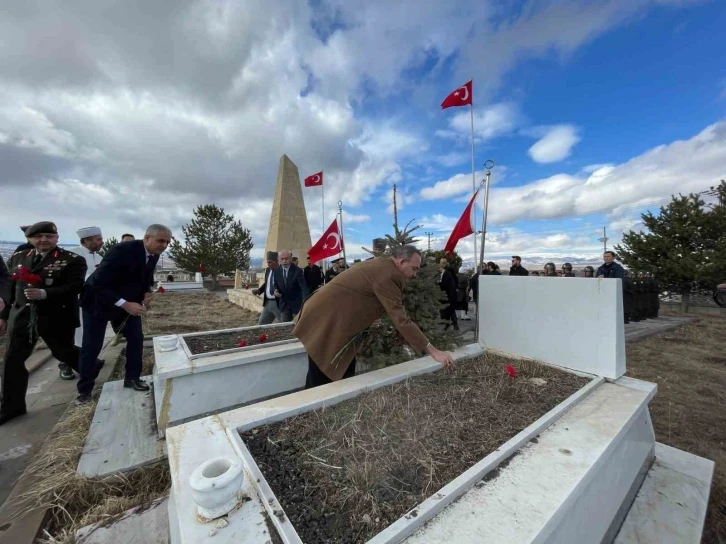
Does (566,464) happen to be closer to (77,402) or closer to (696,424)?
(696,424)

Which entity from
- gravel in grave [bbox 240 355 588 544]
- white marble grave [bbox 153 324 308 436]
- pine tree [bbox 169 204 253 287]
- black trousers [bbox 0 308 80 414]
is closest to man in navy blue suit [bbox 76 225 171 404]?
black trousers [bbox 0 308 80 414]

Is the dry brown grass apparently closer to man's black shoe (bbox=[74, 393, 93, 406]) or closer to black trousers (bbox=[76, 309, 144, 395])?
black trousers (bbox=[76, 309, 144, 395])

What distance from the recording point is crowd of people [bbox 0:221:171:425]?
2928 mm

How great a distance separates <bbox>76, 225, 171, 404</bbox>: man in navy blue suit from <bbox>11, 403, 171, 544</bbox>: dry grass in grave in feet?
2.78

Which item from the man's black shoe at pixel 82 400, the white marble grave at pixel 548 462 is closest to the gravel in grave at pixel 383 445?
the white marble grave at pixel 548 462

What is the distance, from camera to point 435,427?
181 centimetres

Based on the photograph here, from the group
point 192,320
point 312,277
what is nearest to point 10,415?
point 192,320

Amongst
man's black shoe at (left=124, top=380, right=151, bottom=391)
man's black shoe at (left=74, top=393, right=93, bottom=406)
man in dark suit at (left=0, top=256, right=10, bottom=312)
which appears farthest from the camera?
man's black shoe at (left=124, top=380, right=151, bottom=391)

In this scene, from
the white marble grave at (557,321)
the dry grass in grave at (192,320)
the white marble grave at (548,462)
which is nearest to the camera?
the white marble grave at (548,462)

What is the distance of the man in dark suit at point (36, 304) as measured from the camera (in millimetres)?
2930

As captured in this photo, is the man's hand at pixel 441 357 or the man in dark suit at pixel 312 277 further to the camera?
the man in dark suit at pixel 312 277

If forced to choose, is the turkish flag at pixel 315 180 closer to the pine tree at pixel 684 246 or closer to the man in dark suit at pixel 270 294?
the man in dark suit at pixel 270 294

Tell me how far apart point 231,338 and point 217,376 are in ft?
4.03

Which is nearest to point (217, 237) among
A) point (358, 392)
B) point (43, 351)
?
point (43, 351)
